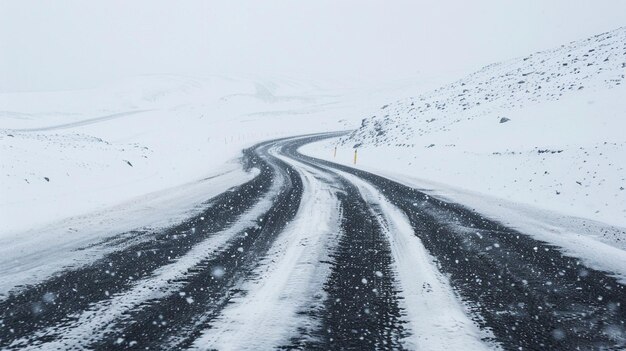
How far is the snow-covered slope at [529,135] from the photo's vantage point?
34.8ft

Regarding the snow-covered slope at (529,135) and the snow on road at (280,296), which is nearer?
the snow on road at (280,296)

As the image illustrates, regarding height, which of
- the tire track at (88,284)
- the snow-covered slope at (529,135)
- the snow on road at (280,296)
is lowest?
the tire track at (88,284)

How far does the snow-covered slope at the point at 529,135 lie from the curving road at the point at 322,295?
17.4 feet

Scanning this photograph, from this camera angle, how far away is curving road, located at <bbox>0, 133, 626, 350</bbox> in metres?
2.61

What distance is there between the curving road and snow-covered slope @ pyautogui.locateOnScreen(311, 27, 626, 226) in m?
5.31

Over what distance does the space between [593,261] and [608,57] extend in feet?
90.9

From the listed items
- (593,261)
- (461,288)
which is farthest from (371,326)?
(593,261)

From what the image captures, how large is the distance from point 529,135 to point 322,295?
1749 centimetres

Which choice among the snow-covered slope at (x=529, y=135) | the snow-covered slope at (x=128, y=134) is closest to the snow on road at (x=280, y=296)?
the snow-covered slope at (x=128, y=134)

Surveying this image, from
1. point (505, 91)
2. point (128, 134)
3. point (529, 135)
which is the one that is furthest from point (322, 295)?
point (128, 134)

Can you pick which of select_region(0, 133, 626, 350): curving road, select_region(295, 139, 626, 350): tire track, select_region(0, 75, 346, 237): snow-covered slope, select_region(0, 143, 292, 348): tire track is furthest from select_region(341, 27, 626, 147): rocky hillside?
select_region(0, 143, 292, 348): tire track

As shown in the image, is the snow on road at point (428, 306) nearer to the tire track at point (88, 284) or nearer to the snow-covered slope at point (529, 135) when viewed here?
the tire track at point (88, 284)

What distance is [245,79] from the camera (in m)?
110

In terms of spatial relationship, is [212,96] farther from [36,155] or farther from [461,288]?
[461,288]
